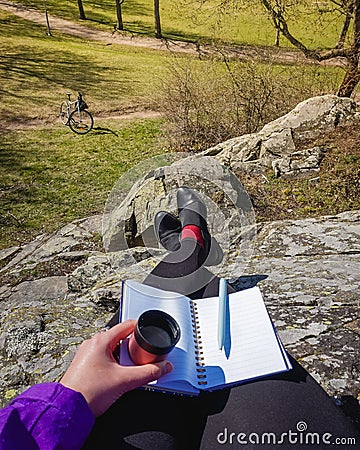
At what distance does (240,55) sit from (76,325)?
6984mm

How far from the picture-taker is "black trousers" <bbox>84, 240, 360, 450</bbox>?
1.26m

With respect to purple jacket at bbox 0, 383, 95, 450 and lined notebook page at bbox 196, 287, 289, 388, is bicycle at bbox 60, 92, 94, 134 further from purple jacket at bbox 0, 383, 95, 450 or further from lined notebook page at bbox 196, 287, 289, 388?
purple jacket at bbox 0, 383, 95, 450

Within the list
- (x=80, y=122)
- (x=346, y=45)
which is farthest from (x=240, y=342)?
(x=80, y=122)

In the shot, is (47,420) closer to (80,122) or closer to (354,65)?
(354,65)

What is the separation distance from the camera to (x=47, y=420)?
1.10 metres

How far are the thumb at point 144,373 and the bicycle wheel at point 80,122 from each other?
891 cm

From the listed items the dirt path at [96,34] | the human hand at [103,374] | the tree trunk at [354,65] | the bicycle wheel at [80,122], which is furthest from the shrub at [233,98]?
the dirt path at [96,34]

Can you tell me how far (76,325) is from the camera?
6.61 feet

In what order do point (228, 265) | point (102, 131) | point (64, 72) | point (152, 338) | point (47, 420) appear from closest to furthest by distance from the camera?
point (47, 420) → point (152, 338) → point (228, 265) → point (102, 131) → point (64, 72)

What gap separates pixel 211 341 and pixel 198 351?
0.21 feet

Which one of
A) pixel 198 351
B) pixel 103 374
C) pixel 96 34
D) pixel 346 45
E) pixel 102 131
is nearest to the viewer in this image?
pixel 103 374

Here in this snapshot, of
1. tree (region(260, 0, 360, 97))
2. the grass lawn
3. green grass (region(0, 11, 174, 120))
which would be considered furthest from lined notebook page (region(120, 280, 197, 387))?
green grass (region(0, 11, 174, 120))

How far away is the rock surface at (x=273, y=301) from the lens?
67.1 inches

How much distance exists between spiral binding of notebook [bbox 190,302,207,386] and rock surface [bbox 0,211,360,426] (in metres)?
0.37
